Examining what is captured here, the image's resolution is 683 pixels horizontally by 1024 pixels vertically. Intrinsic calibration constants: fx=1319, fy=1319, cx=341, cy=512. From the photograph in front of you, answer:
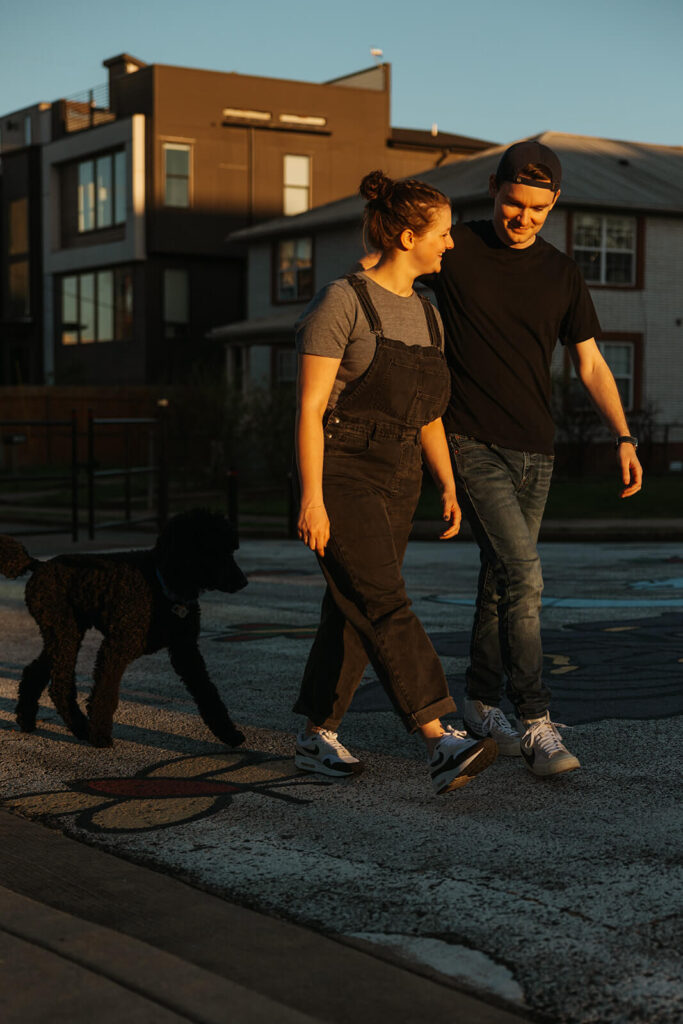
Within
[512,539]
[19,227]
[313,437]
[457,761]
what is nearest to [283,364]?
[19,227]

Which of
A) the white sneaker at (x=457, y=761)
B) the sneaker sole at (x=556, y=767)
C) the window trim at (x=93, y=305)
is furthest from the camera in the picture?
the window trim at (x=93, y=305)

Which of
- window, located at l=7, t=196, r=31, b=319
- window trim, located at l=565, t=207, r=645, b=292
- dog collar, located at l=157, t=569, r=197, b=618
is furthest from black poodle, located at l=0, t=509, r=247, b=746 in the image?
window, located at l=7, t=196, r=31, b=319

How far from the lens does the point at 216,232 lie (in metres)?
43.7

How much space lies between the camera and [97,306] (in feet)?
152

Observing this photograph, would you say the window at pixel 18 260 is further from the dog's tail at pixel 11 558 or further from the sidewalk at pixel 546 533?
the dog's tail at pixel 11 558

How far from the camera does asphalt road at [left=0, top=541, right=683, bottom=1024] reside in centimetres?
315

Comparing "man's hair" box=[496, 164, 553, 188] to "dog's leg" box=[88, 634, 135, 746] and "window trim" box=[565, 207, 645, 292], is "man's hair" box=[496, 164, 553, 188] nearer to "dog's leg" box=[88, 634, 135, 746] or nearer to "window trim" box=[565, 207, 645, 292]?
"dog's leg" box=[88, 634, 135, 746]

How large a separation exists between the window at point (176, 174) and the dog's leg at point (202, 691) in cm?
3951

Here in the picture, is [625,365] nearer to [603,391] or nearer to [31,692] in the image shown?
[603,391]

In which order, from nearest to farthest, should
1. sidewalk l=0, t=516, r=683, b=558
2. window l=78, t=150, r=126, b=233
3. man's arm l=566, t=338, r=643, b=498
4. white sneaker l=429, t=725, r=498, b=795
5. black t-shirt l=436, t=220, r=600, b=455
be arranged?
white sneaker l=429, t=725, r=498, b=795, black t-shirt l=436, t=220, r=600, b=455, man's arm l=566, t=338, r=643, b=498, sidewalk l=0, t=516, r=683, b=558, window l=78, t=150, r=126, b=233

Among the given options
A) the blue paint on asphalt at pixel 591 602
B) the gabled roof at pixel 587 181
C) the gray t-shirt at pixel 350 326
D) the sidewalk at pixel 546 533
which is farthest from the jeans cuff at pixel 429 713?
the gabled roof at pixel 587 181

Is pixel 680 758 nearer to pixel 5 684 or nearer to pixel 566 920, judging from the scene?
pixel 566 920

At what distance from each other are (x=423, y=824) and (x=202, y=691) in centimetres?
133

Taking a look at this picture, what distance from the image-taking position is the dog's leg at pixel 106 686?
5.18 metres
